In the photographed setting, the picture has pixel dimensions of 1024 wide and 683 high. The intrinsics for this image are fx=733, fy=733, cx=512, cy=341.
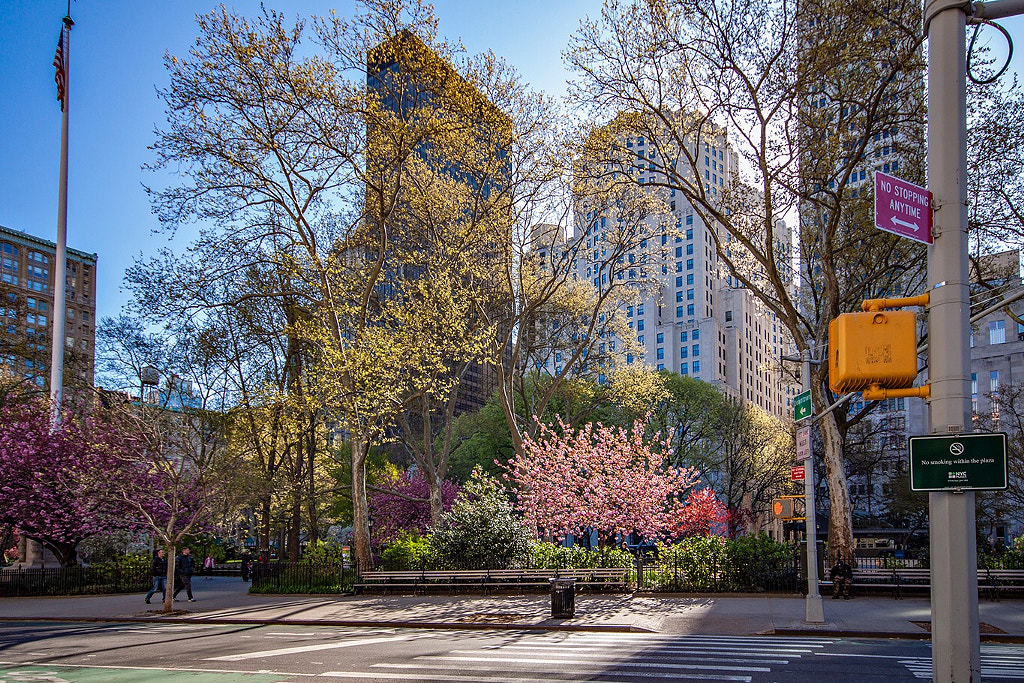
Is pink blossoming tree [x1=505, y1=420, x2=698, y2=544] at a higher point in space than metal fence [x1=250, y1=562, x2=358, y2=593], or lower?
higher

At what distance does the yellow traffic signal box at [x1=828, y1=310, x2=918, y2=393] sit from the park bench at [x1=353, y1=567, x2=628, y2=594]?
18.4 meters

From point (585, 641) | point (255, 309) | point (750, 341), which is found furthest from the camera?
point (750, 341)

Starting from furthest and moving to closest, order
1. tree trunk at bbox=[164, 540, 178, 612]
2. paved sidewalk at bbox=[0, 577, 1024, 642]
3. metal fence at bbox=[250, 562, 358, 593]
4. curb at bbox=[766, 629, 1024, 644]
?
metal fence at bbox=[250, 562, 358, 593] < tree trunk at bbox=[164, 540, 178, 612] < paved sidewalk at bbox=[0, 577, 1024, 642] < curb at bbox=[766, 629, 1024, 644]

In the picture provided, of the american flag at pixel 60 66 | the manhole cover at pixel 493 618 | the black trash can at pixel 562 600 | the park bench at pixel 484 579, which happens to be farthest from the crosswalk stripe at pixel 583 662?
the american flag at pixel 60 66

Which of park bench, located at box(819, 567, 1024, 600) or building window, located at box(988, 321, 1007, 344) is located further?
building window, located at box(988, 321, 1007, 344)

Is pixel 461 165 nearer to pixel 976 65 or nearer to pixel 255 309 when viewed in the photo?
pixel 255 309

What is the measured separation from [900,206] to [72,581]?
114 feet

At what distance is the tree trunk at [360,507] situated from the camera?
88.6ft

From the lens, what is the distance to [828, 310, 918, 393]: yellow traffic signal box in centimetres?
504

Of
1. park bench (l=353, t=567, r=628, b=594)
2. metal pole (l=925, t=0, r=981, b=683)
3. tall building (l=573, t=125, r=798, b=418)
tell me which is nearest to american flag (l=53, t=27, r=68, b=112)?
park bench (l=353, t=567, r=628, b=594)

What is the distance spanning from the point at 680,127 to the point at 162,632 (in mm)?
24908

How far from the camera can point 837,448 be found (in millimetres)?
25047

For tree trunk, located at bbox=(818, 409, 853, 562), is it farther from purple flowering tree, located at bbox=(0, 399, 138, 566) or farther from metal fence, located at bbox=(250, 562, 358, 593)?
purple flowering tree, located at bbox=(0, 399, 138, 566)

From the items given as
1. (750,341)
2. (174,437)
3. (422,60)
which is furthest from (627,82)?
(750,341)
